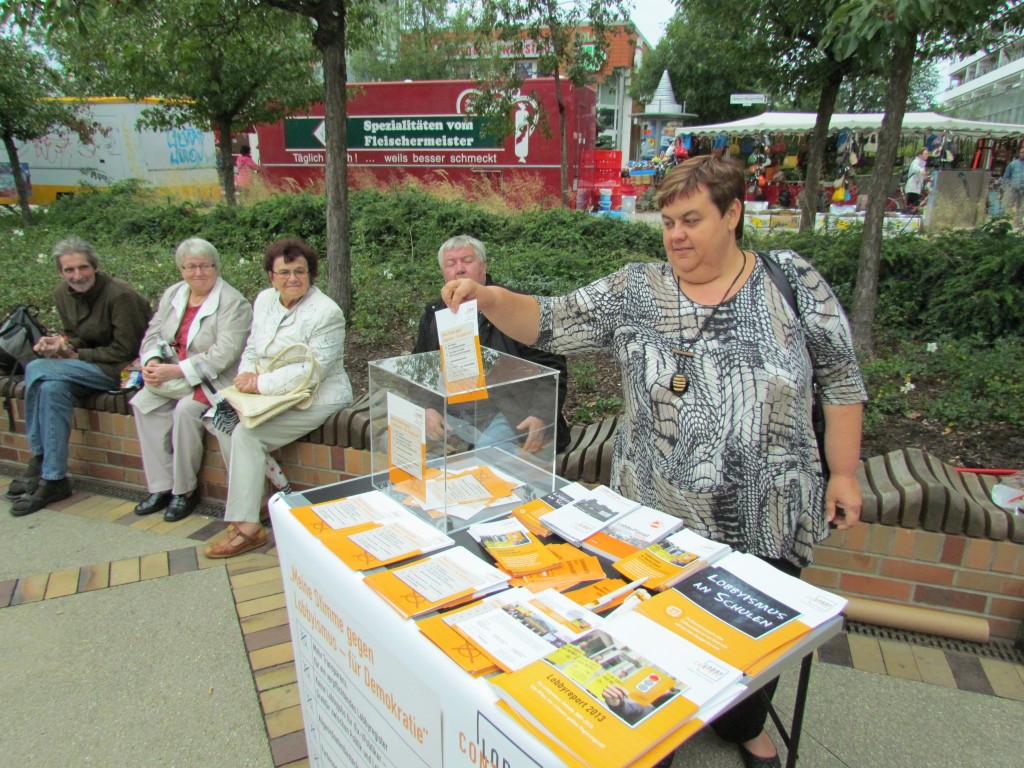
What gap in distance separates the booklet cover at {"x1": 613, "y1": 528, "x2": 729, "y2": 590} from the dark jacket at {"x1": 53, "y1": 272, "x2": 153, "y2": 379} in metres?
3.28

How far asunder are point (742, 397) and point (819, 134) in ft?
20.7

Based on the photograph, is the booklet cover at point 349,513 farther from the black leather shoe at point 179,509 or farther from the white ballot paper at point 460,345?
the black leather shoe at point 179,509

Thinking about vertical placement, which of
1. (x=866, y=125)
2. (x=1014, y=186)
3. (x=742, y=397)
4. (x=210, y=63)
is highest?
(x=866, y=125)

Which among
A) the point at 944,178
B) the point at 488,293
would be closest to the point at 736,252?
the point at 488,293

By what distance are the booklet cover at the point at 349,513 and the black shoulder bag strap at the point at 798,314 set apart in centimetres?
105

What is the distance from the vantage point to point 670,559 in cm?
152

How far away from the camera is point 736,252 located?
5.75ft

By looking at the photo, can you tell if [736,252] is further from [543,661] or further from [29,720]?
[29,720]

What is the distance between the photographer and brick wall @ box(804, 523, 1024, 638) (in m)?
2.42

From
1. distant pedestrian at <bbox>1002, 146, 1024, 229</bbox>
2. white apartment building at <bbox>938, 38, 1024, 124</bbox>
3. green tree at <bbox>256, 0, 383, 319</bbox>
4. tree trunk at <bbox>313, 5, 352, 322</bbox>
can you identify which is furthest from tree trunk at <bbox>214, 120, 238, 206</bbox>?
white apartment building at <bbox>938, 38, 1024, 124</bbox>

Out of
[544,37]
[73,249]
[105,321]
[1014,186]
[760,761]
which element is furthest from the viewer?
[1014,186]

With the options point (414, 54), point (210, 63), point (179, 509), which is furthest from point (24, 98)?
point (414, 54)

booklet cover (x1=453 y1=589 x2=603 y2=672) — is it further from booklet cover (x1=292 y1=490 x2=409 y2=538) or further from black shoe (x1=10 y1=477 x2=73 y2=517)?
black shoe (x1=10 y1=477 x2=73 y2=517)

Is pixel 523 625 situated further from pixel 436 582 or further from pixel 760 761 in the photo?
pixel 760 761
